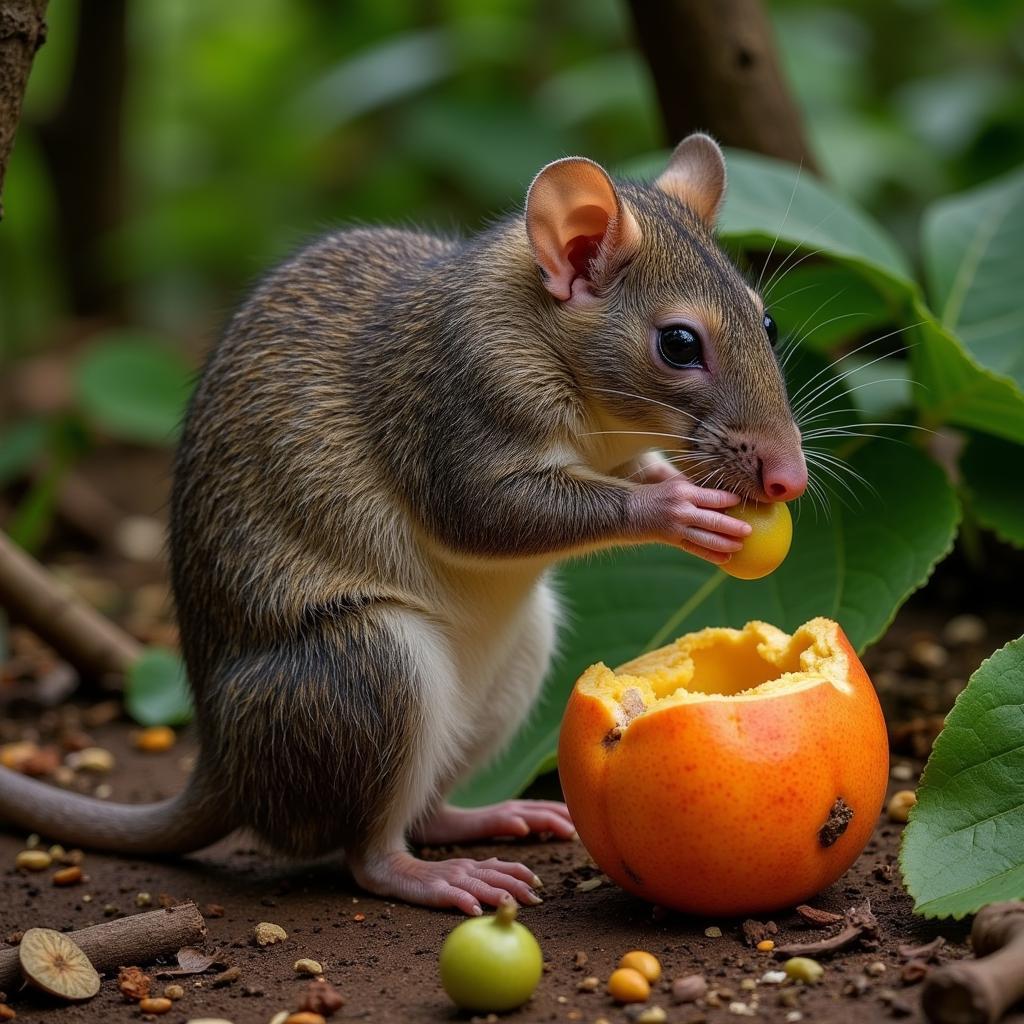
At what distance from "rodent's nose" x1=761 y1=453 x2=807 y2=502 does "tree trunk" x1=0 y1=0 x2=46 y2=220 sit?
7.84 feet

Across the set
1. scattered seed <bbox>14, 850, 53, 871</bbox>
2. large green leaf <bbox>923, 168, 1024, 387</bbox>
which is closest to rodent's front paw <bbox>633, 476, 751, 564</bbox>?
large green leaf <bbox>923, 168, 1024, 387</bbox>

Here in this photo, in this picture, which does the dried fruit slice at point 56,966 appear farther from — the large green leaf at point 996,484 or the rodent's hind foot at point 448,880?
the large green leaf at point 996,484

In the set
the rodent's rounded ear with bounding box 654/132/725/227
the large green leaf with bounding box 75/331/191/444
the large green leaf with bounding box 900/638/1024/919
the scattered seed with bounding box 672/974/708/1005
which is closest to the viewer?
the scattered seed with bounding box 672/974/708/1005

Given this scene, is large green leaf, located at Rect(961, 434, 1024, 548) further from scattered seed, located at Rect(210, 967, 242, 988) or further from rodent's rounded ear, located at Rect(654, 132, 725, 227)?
scattered seed, located at Rect(210, 967, 242, 988)

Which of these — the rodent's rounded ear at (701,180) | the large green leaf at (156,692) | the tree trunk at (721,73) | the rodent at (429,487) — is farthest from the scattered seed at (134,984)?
the tree trunk at (721,73)

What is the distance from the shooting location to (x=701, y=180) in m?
5.12

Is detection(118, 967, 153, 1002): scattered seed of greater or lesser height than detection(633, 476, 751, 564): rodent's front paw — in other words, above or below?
below

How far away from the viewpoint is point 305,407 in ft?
15.7

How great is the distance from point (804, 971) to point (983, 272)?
3682 mm

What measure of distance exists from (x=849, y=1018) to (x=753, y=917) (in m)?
0.67

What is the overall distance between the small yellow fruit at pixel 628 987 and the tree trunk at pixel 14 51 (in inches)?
110

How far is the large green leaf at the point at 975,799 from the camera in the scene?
377 centimetres

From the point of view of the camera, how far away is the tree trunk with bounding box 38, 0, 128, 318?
11531 mm

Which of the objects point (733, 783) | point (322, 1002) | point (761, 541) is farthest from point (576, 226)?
point (322, 1002)
